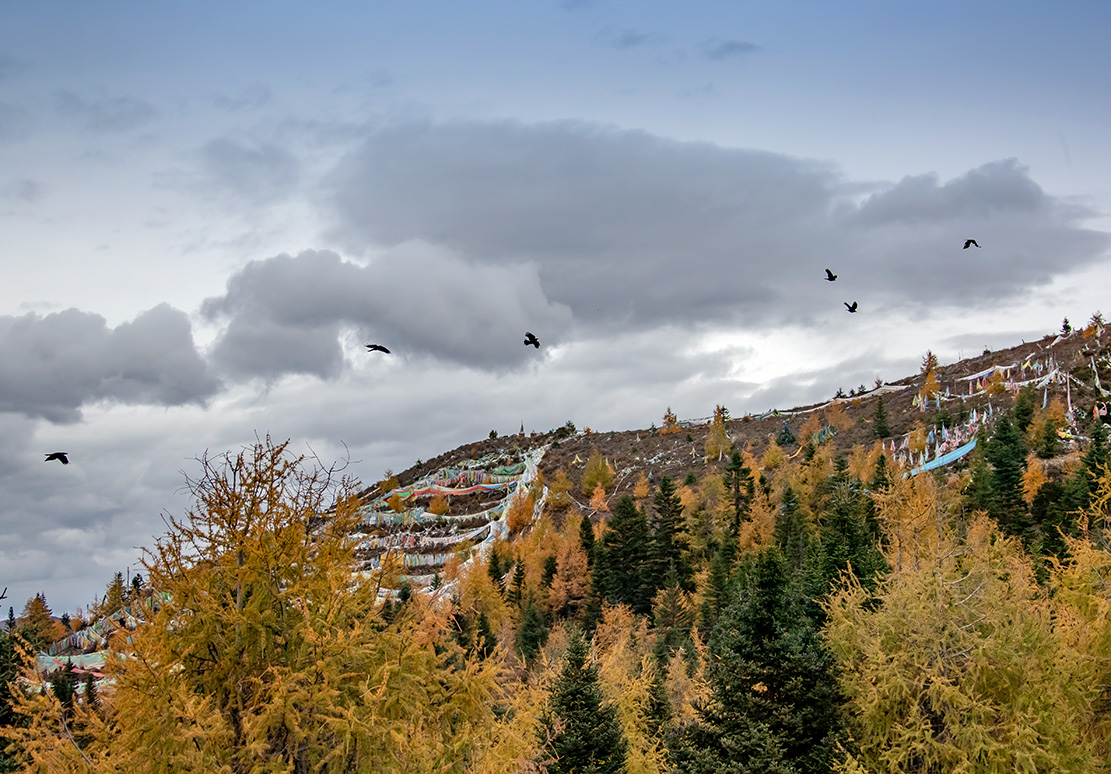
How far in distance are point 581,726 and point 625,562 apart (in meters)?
54.8

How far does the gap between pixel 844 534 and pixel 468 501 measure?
99.9m

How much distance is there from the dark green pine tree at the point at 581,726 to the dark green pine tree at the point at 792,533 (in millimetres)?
39559

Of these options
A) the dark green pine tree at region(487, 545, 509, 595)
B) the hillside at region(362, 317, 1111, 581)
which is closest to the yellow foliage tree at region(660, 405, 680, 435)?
the hillside at region(362, 317, 1111, 581)

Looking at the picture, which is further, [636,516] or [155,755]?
[636,516]

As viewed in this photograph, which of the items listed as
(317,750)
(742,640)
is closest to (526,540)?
(742,640)

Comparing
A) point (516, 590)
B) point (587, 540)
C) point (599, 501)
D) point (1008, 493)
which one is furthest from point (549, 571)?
point (1008, 493)

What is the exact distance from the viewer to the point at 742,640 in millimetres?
25875

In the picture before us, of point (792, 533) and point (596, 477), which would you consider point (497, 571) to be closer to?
point (792, 533)

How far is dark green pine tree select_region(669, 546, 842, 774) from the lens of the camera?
24.9 metres

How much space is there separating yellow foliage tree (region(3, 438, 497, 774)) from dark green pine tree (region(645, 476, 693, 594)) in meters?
64.6

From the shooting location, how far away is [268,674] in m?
11.5

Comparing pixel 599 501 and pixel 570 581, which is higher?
pixel 599 501

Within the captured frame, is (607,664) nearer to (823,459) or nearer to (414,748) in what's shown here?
(414,748)

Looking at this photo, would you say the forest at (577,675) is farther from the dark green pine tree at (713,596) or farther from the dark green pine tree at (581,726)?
the dark green pine tree at (713,596)
